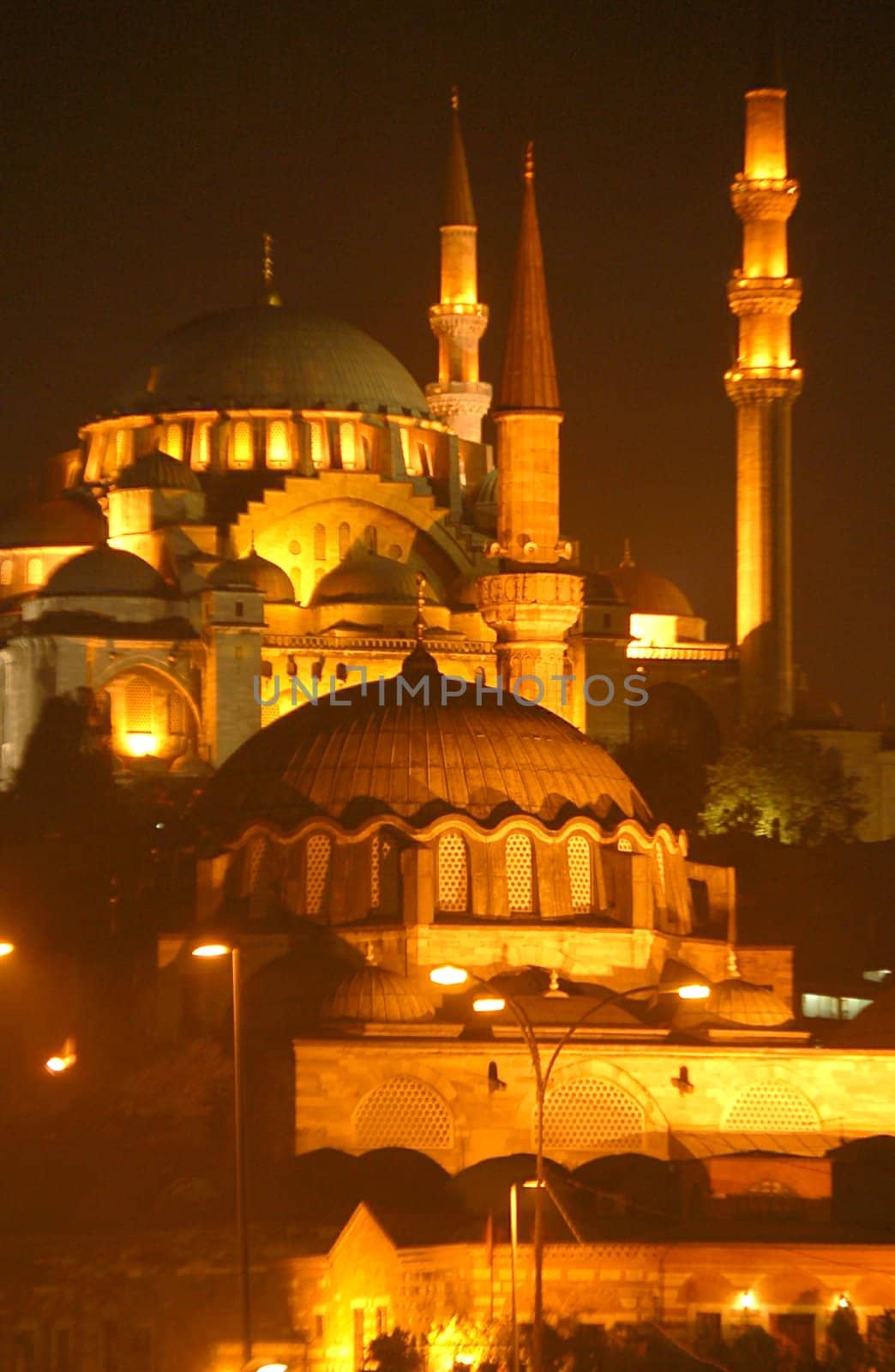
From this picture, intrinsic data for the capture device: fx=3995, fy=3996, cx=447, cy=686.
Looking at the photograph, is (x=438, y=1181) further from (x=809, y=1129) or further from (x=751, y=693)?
(x=751, y=693)

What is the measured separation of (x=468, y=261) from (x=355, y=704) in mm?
37325

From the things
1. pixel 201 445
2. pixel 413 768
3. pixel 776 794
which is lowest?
pixel 413 768

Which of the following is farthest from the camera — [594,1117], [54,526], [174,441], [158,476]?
[174,441]

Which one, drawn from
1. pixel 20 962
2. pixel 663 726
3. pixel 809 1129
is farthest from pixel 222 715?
pixel 809 1129

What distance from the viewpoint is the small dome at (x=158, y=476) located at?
281 feet

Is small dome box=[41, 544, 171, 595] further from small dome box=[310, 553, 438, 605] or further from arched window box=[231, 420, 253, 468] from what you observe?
arched window box=[231, 420, 253, 468]

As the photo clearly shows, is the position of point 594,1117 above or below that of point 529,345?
below

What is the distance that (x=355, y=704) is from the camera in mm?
52031

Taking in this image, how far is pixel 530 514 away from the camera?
60844 millimetres

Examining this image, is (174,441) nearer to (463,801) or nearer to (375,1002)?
(463,801)

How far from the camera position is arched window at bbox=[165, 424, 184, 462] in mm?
89125

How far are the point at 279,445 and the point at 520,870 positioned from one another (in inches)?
1603

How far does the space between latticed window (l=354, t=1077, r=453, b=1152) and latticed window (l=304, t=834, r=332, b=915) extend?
4.65 m

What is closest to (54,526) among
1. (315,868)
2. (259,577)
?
(259,577)
